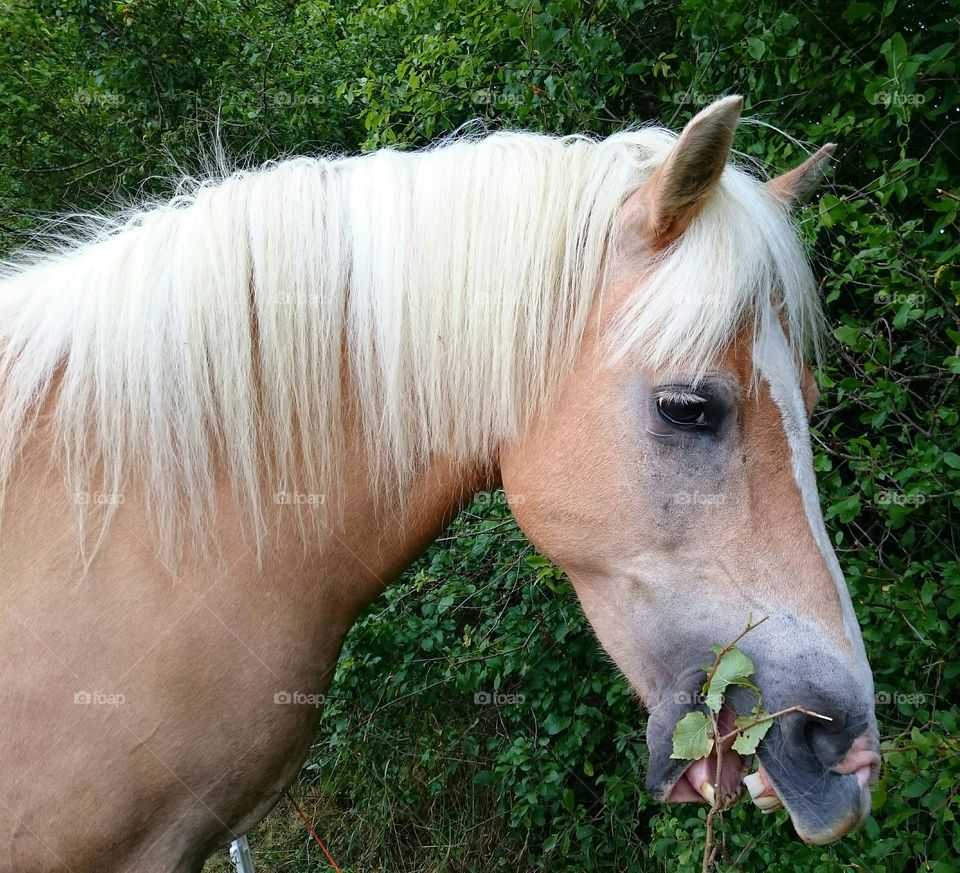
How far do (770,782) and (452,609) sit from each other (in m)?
2.39

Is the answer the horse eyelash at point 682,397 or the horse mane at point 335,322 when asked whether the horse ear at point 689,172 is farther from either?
the horse eyelash at point 682,397

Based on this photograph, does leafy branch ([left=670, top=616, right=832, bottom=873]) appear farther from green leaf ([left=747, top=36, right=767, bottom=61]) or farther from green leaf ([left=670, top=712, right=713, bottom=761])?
green leaf ([left=747, top=36, right=767, bottom=61])

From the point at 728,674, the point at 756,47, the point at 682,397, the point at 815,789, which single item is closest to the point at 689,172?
the point at 682,397

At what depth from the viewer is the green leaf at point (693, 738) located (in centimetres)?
145

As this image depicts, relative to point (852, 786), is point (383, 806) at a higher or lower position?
lower

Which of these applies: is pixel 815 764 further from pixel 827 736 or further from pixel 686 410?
pixel 686 410

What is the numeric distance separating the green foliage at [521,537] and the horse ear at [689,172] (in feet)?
3.54

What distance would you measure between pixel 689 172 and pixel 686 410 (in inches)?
18.8

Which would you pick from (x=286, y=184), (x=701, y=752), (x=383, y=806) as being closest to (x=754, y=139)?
(x=286, y=184)

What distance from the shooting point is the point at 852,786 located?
1.40m

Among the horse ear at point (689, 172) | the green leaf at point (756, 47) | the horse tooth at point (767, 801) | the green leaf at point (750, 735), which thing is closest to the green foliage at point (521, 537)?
the green leaf at point (756, 47)

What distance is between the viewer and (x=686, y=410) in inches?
60.1

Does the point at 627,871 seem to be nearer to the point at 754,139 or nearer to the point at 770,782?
the point at 770,782

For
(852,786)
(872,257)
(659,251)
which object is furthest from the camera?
(872,257)
